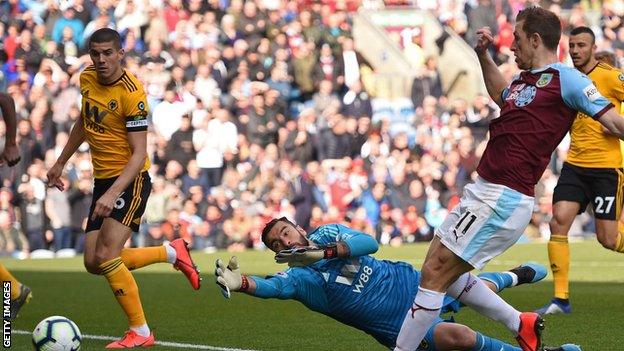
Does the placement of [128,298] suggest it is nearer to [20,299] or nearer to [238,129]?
[20,299]

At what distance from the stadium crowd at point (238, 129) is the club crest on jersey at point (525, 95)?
1689 centimetres

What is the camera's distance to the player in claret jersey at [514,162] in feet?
27.0

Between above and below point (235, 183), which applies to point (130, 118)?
above

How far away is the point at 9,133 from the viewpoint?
11469 mm

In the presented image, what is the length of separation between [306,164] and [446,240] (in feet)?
63.9

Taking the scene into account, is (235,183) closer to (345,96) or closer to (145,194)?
(345,96)

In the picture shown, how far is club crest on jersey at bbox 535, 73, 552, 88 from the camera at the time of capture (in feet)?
27.3

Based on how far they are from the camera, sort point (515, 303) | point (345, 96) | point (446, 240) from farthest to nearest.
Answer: point (345, 96) < point (515, 303) < point (446, 240)

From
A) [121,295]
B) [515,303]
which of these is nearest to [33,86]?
[515,303]

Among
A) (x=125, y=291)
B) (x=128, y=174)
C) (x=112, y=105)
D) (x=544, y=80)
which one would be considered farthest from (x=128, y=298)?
(x=544, y=80)

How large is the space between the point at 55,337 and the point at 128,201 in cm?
192

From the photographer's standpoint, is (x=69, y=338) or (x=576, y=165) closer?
(x=69, y=338)

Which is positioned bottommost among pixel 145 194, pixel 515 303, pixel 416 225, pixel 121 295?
pixel 416 225

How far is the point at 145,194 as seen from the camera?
36.2ft
